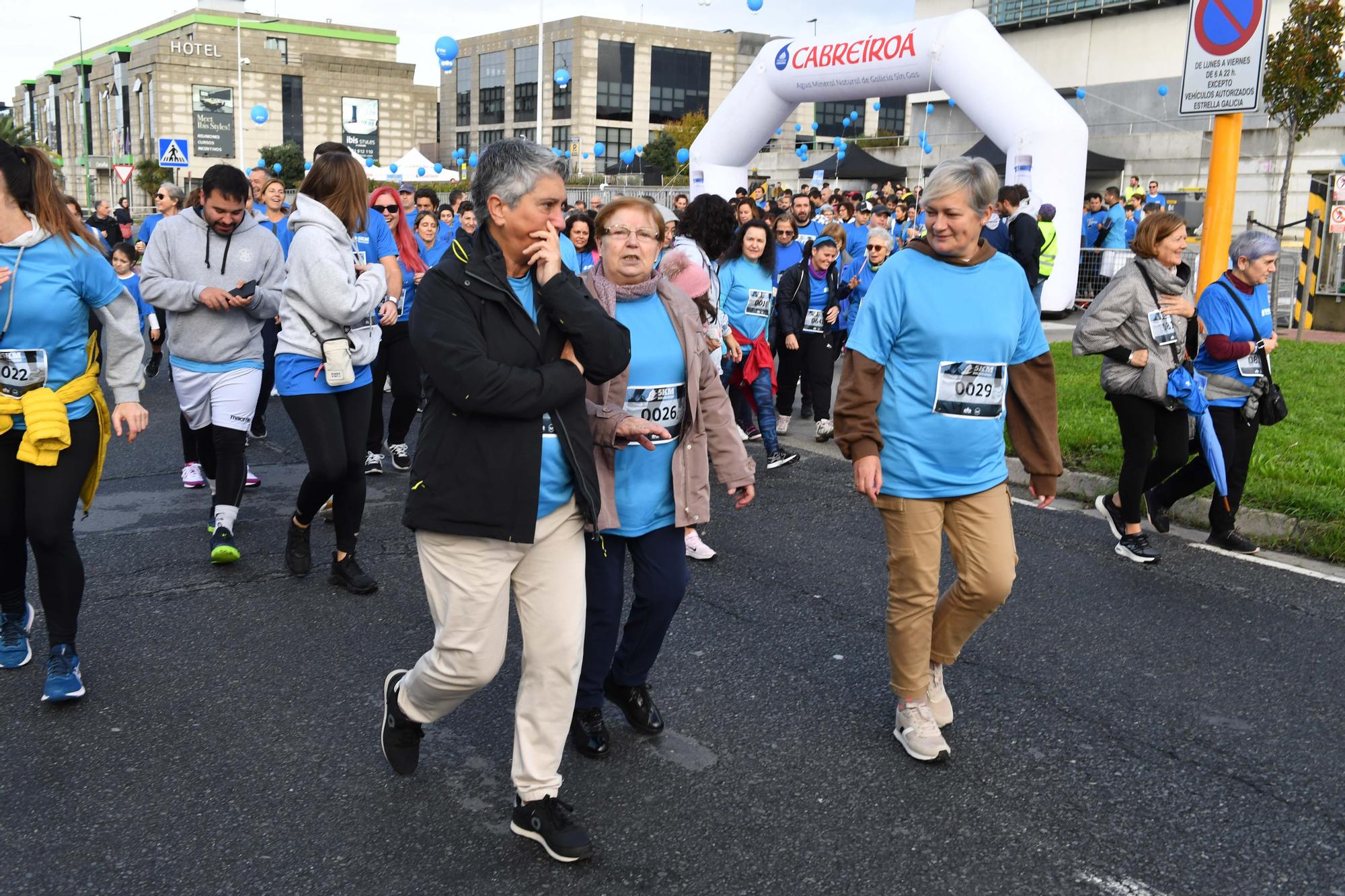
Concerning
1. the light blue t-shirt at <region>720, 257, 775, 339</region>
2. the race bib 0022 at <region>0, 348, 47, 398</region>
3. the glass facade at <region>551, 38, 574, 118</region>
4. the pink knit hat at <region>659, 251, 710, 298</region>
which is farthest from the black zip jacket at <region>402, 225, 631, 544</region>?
the glass facade at <region>551, 38, 574, 118</region>

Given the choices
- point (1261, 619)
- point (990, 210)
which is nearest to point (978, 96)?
point (1261, 619)

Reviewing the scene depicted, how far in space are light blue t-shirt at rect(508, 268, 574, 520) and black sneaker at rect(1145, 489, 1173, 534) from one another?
454 cm

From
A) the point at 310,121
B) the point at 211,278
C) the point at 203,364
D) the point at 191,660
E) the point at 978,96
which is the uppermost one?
the point at 310,121

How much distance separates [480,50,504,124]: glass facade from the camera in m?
92.6

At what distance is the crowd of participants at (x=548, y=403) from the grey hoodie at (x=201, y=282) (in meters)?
0.01

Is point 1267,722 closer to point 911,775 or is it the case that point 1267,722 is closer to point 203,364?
point 911,775

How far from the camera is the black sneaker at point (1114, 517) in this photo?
6324mm

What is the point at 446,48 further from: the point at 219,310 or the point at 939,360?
the point at 939,360

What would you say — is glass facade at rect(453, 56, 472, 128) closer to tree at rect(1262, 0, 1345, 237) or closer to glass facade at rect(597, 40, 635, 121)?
glass facade at rect(597, 40, 635, 121)

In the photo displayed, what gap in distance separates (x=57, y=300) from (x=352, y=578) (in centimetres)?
192

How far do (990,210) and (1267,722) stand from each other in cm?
203

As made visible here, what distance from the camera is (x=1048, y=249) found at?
15641 mm

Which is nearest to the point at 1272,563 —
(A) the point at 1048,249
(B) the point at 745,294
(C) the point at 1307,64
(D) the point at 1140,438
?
(D) the point at 1140,438

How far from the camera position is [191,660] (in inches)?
184
